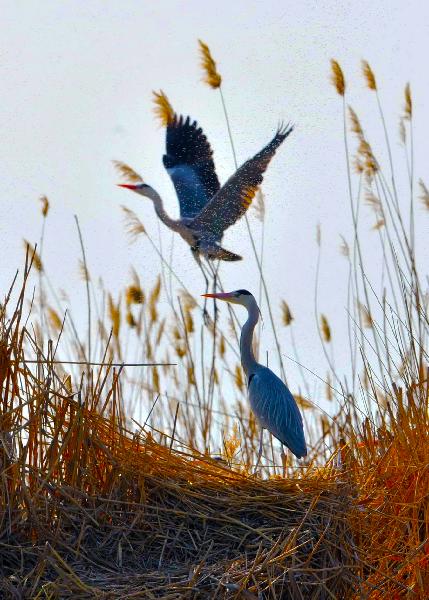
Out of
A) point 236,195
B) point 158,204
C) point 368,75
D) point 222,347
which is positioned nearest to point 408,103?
point 368,75

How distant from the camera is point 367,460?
158 inches

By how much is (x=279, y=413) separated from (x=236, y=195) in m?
3.05

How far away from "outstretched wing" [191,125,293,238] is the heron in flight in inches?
80.8

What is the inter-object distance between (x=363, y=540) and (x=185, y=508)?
597 mm

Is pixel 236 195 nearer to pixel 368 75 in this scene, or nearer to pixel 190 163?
pixel 190 163

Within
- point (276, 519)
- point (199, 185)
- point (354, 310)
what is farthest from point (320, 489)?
point (199, 185)

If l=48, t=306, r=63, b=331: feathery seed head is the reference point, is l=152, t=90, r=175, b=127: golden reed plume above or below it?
above

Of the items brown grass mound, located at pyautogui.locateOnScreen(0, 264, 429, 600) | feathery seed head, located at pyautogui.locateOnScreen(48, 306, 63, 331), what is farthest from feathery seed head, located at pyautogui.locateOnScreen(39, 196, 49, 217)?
brown grass mound, located at pyautogui.locateOnScreen(0, 264, 429, 600)

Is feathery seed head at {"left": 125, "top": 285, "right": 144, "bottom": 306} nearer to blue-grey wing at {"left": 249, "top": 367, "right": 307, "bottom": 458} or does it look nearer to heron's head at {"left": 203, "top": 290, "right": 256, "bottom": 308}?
heron's head at {"left": 203, "top": 290, "right": 256, "bottom": 308}

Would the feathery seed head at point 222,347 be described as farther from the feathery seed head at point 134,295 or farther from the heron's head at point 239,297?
the feathery seed head at point 134,295

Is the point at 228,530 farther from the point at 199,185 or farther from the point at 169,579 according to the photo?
the point at 199,185

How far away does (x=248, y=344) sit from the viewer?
19.5 ft

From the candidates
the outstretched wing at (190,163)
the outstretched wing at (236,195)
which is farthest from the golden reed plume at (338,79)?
the outstretched wing at (190,163)

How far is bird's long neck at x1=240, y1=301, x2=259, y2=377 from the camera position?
5.89m
